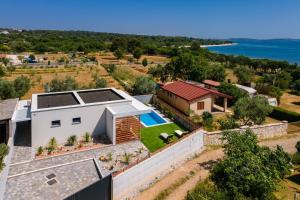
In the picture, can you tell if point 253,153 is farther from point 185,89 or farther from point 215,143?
point 185,89

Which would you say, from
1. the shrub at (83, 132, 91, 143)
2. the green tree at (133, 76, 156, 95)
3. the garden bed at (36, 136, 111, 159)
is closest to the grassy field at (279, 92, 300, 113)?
the green tree at (133, 76, 156, 95)

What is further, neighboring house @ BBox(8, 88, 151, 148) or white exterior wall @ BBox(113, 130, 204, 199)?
neighboring house @ BBox(8, 88, 151, 148)

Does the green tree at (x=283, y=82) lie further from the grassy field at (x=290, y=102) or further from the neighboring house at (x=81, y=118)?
the neighboring house at (x=81, y=118)

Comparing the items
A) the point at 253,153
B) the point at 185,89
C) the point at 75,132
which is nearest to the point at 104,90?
the point at 75,132

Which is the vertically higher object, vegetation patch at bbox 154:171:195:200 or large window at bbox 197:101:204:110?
large window at bbox 197:101:204:110

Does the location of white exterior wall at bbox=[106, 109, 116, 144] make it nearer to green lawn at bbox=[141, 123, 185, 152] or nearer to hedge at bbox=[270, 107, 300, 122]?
green lawn at bbox=[141, 123, 185, 152]

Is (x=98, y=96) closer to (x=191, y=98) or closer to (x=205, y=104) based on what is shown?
(x=191, y=98)
